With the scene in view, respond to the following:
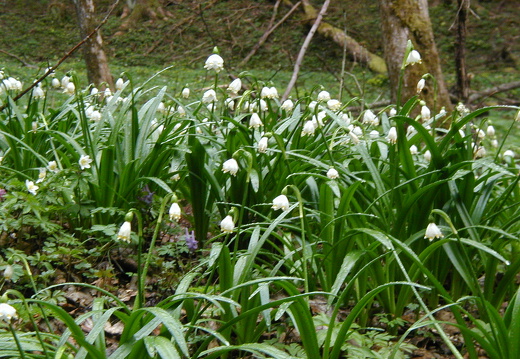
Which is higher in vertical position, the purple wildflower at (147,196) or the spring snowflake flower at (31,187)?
the spring snowflake flower at (31,187)

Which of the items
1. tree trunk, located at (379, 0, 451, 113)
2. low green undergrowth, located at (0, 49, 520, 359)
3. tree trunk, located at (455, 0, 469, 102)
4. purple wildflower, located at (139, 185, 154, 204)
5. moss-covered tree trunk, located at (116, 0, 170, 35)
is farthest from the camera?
moss-covered tree trunk, located at (116, 0, 170, 35)

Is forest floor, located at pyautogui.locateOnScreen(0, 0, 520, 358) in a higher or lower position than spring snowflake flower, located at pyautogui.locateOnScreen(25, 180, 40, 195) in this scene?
higher

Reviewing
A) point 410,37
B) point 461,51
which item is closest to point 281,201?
point 410,37

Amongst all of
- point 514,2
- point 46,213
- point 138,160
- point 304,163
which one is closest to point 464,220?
point 304,163

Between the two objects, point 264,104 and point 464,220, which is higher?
point 264,104

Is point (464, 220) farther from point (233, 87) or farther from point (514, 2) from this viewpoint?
point (514, 2)

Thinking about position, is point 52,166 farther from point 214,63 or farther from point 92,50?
point 92,50

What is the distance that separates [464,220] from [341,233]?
1.75ft

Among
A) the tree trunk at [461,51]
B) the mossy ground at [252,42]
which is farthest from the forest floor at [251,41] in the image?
the tree trunk at [461,51]

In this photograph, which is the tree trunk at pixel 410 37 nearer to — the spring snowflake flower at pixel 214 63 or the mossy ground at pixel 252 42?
the spring snowflake flower at pixel 214 63

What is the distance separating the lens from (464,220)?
253 cm

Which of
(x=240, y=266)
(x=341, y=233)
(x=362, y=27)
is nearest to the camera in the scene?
(x=240, y=266)

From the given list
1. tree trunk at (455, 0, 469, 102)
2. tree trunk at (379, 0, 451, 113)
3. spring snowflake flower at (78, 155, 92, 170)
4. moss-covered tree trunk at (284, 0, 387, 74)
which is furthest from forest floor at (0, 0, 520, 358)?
spring snowflake flower at (78, 155, 92, 170)

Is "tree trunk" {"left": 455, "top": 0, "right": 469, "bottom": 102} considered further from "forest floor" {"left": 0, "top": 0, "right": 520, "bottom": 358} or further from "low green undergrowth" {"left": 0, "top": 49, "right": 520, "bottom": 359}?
"low green undergrowth" {"left": 0, "top": 49, "right": 520, "bottom": 359}
